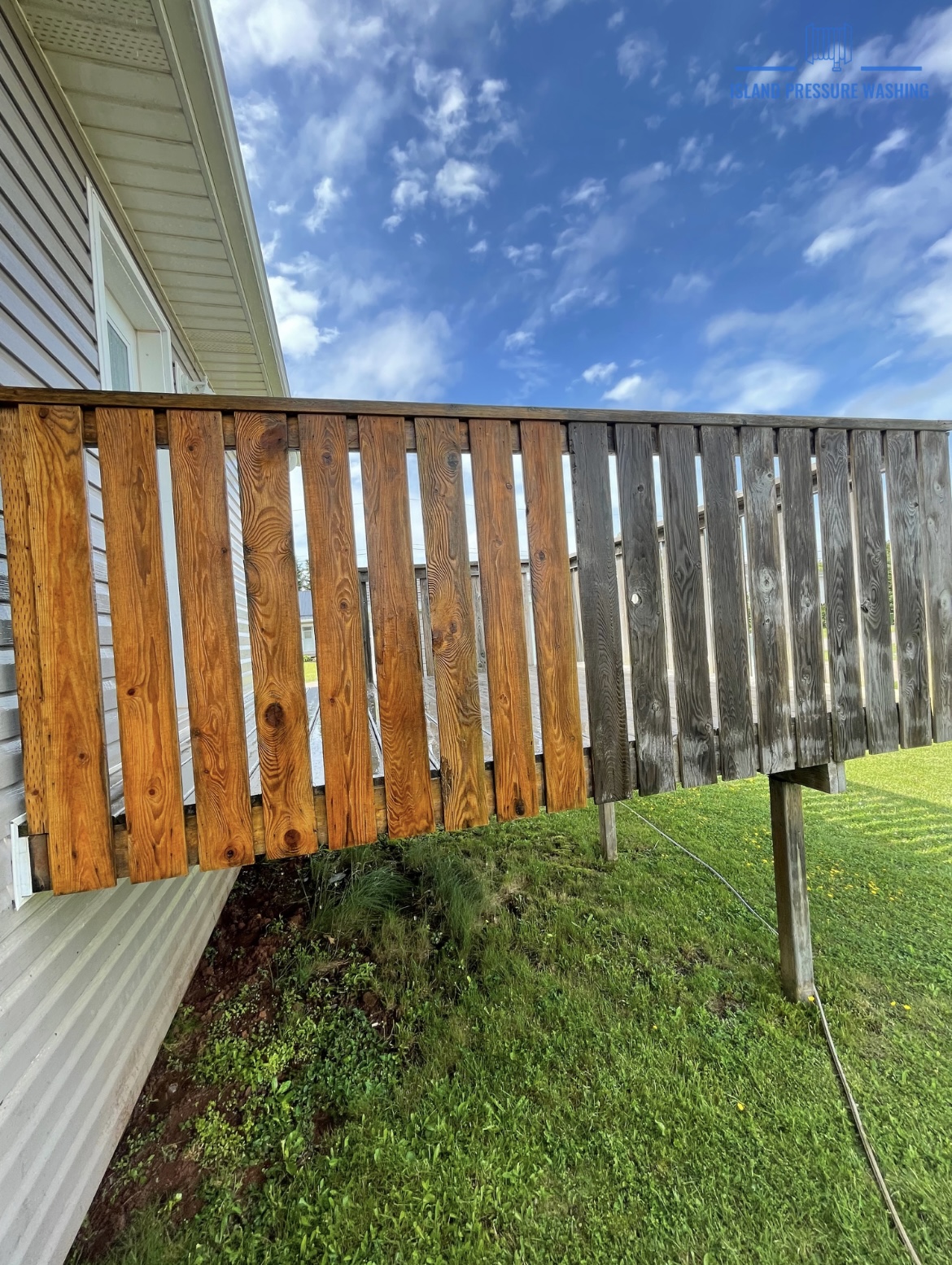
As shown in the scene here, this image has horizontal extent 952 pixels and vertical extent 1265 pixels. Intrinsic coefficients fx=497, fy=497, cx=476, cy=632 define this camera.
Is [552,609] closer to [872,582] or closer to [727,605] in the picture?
[727,605]

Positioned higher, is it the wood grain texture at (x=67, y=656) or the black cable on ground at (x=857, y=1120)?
the wood grain texture at (x=67, y=656)

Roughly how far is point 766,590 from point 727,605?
17 cm

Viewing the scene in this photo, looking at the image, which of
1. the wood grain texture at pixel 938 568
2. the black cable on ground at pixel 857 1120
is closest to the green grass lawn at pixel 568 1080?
the black cable on ground at pixel 857 1120

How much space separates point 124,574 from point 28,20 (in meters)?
2.11

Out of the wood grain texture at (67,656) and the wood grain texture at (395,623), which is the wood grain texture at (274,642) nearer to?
the wood grain texture at (395,623)

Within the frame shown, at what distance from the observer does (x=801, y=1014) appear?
214cm

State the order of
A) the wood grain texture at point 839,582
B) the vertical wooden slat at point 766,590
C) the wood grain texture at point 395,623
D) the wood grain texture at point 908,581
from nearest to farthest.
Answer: the wood grain texture at point 395,623 → the vertical wooden slat at point 766,590 → the wood grain texture at point 839,582 → the wood grain texture at point 908,581

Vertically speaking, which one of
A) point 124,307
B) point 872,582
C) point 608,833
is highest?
point 124,307

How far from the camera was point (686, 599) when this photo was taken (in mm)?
1672

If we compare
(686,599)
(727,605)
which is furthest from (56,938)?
(727,605)

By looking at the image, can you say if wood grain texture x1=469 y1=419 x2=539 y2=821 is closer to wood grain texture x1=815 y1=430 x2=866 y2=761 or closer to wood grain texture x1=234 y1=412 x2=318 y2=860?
wood grain texture x1=234 y1=412 x2=318 y2=860

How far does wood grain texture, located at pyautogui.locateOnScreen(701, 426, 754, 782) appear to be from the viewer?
5.59 ft

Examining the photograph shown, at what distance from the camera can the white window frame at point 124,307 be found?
7.16 ft

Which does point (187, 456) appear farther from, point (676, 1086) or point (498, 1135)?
point (676, 1086)
